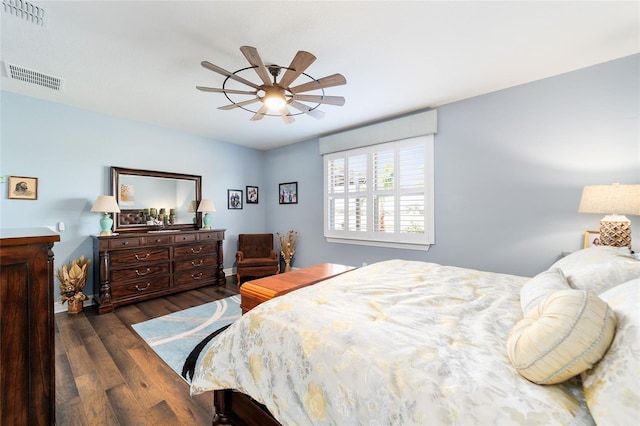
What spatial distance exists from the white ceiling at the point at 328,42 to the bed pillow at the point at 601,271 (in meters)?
1.64

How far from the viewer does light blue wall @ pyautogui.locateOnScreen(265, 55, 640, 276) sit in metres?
2.32

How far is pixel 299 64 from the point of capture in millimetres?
1815

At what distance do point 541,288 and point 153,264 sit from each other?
4.19 meters

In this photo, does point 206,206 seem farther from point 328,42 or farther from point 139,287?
point 328,42

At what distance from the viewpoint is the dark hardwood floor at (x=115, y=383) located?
1.55 meters

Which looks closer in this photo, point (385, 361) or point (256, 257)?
point (385, 361)

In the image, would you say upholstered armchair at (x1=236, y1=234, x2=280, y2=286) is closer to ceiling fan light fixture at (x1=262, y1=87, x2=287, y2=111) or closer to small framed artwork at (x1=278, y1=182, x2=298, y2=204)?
small framed artwork at (x1=278, y1=182, x2=298, y2=204)

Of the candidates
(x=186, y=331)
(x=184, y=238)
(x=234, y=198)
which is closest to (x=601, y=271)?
(x=186, y=331)

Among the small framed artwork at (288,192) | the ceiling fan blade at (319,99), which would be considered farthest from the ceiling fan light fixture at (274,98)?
the small framed artwork at (288,192)

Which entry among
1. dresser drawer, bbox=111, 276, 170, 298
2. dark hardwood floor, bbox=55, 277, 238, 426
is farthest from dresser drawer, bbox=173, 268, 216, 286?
dark hardwood floor, bbox=55, 277, 238, 426

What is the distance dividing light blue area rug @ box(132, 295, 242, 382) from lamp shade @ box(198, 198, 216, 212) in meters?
1.63

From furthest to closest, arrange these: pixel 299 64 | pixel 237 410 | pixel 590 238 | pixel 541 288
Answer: pixel 590 238 → pixel 299 64 → pixel 237 410 → pixel 541 288

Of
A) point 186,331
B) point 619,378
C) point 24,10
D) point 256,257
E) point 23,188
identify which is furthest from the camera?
point 256,257

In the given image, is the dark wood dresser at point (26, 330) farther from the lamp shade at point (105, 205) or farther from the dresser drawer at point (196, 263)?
the dresser drawer at point (196, 263)
